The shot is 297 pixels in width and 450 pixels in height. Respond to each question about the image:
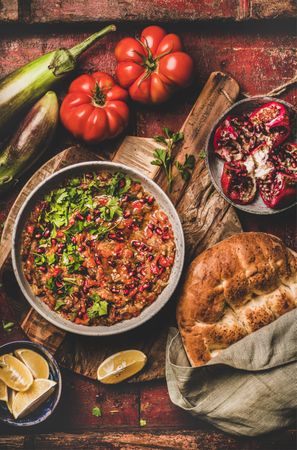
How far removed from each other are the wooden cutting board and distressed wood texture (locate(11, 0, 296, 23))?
577 mm

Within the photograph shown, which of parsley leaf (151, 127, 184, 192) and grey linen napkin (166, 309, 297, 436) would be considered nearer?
grey linen napkin (166, 309, 297, 436)

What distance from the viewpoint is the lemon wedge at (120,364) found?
4.57 m

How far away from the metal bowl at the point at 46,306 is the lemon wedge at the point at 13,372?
518mm

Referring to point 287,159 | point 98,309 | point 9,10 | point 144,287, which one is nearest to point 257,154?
point 287,159

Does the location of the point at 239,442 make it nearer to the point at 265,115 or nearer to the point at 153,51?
the point at 265,115

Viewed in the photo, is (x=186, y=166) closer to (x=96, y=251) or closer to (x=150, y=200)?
(x=150, y=200)

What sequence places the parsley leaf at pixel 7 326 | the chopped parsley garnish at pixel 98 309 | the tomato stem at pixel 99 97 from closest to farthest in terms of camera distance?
the chopped parsley garnish at pixel 98 309 → the tomato stem at pixel 99 97 → the parsley leaf at pixel 7 326

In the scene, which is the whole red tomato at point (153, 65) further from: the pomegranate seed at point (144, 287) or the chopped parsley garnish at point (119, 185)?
the pomegranate seed at point (144, 287)

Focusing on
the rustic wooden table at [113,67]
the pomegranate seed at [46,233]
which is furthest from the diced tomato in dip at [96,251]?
the rustic wooden table at [113,67]

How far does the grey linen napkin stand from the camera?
14.0 ft

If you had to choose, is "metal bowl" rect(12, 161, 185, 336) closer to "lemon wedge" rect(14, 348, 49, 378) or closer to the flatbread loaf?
the flatbread loaf

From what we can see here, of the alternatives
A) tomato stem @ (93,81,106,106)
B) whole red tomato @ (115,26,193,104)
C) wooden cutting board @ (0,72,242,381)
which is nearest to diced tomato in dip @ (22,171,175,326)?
wooden cutting board @ (0,72,242,381)

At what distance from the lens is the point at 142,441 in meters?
4.72

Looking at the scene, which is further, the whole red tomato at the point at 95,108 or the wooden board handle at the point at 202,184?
the wooden board handle at the point at 202,184
